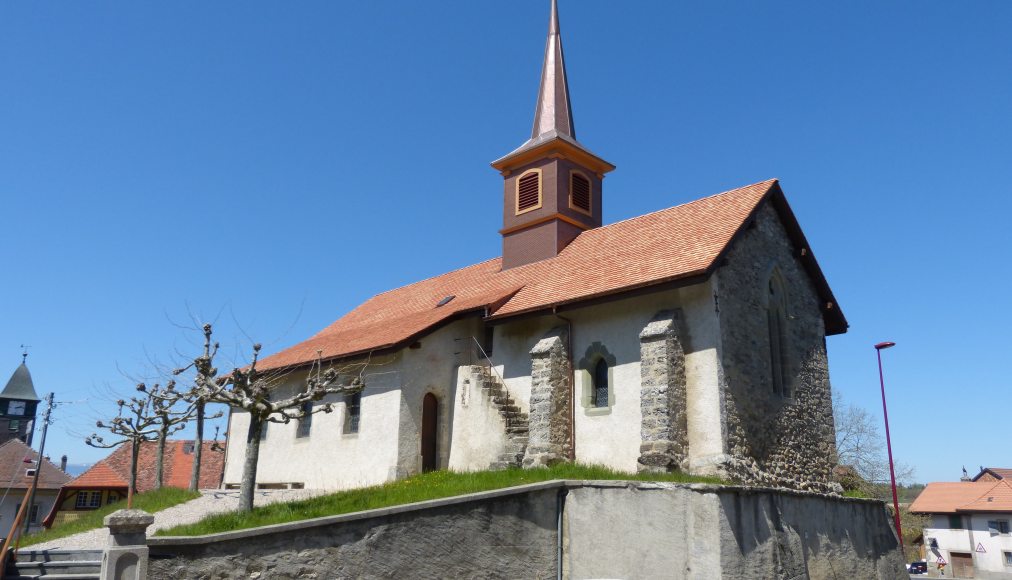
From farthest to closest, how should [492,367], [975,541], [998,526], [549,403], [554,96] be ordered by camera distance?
1. [975,541]
2. [998,526]
3. [554,96]
4. [492,367]
5. [549,403]

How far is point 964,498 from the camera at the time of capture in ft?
167

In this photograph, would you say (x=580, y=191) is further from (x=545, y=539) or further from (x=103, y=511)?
(x=103, y=511)

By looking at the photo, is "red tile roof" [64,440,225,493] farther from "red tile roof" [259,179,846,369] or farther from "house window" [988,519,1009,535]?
"house window" [988,519,1009,535]

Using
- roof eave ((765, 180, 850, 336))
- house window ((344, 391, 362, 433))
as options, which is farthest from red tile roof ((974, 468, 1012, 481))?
house window ((344, 391, 362, 433))

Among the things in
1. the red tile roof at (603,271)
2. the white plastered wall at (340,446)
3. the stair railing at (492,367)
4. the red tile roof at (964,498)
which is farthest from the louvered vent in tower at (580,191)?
the red tile roof at (964,498)

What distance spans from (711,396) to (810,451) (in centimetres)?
472

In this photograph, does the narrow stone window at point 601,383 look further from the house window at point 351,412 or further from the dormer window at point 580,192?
the dormer window at point 580,192

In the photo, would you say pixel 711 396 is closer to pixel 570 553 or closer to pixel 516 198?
pixel 570 553

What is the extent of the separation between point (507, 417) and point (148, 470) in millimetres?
28343

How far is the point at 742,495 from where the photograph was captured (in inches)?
513

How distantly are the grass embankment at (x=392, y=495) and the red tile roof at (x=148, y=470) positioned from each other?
86.3 feet

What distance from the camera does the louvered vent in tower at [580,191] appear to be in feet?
80.9

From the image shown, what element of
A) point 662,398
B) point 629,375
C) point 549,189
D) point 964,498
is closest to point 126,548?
point 662,398

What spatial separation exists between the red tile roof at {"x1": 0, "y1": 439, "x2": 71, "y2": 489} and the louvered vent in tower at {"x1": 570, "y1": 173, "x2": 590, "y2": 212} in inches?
1562
